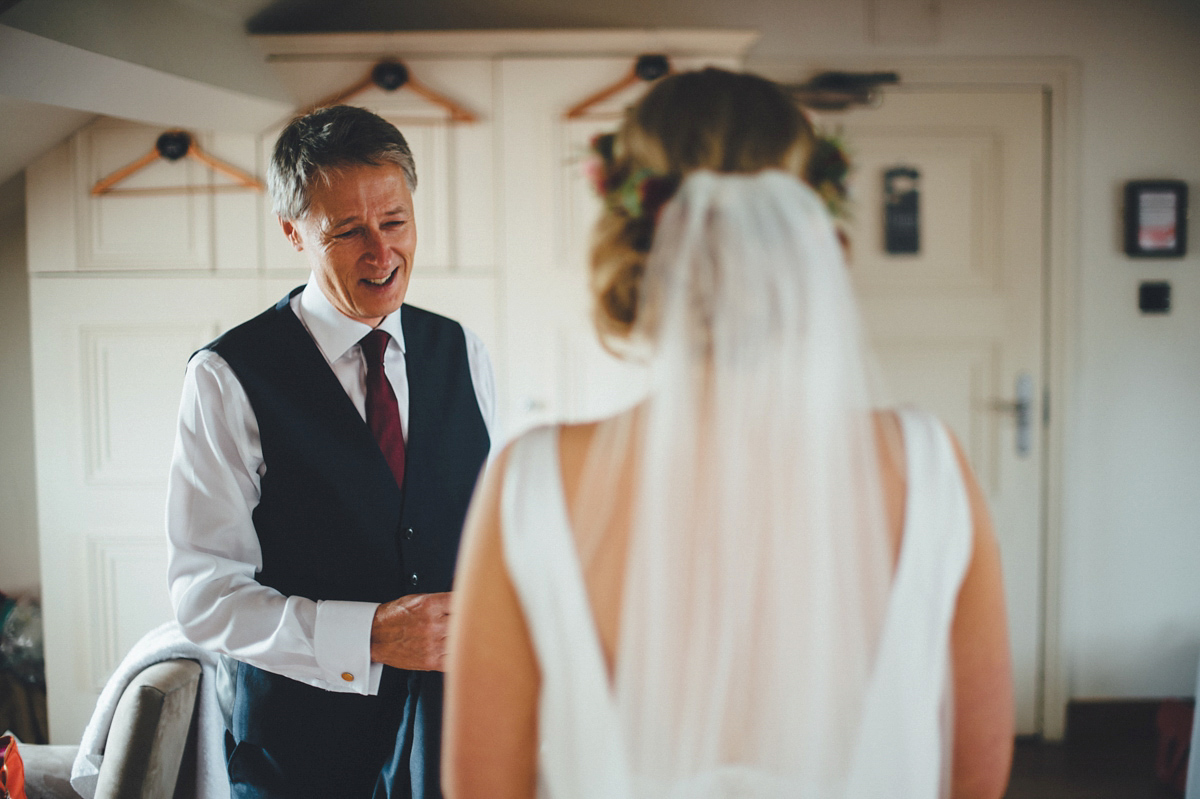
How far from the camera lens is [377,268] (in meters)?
1.22

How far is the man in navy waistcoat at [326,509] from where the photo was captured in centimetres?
107

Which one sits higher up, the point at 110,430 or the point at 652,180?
the point at 652,180

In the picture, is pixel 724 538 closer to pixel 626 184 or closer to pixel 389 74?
pixel 626 184

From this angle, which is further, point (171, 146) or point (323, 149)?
point (171, 146)

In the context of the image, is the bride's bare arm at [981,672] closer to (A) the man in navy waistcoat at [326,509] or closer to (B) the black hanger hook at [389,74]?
(A) the man in navy waistcoat at [326,509]

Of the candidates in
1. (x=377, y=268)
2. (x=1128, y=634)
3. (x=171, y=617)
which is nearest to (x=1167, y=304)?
(x=1128, y=634)

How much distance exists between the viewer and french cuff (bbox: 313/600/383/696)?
1.05 m

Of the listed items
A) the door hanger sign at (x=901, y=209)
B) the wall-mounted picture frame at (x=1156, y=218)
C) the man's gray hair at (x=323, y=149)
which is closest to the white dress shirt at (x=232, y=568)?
the man's gray hair at (x=323, y=149)

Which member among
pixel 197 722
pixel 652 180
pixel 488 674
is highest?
pixel 652 180

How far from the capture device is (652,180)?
2.31 feet

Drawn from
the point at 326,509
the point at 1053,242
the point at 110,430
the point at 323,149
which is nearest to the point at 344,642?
the point at 326,509

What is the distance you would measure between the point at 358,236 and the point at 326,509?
0.46 m

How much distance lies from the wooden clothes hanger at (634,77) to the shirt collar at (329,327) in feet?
4.25

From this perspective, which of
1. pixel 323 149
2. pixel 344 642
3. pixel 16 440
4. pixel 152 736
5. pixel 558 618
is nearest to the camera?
pixel 558 618
